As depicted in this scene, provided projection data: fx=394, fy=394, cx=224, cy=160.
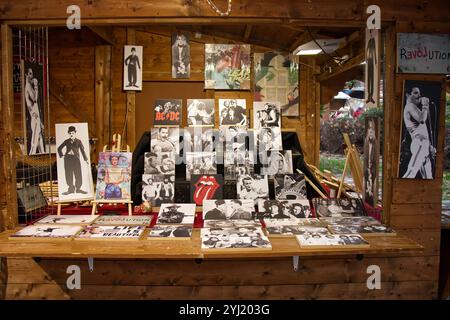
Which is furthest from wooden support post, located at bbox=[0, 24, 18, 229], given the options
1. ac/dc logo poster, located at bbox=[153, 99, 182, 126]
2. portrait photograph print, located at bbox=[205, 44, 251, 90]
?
portrait photograph print, located at bbox=[205, 44, 251, 90]

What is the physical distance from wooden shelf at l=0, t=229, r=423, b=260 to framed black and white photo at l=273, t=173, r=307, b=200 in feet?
1.94

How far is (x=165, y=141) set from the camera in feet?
11.1

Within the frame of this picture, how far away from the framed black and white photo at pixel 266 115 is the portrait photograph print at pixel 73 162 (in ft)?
5.98

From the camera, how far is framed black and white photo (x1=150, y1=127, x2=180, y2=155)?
336 centimetres

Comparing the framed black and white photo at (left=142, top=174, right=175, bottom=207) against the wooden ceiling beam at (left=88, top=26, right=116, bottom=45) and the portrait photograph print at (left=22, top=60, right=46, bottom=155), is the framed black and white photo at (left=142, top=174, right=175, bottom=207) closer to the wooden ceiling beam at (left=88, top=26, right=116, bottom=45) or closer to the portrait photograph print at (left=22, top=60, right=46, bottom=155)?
the portrait photograph print at (left=22, top=60, right=46, bottom=155)

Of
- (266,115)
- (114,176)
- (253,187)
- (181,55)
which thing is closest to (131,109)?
(181,55)

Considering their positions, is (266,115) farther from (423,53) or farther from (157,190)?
(423,53)

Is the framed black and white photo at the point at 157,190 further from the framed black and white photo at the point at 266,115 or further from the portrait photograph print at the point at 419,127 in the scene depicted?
the portrait photograph print at the point at 419,127

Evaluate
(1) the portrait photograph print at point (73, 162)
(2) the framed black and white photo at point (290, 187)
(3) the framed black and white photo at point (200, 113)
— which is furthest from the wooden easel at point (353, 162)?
(1) the portrait photograph print at point (73, 162)

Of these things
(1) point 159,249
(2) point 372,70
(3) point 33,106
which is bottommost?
(1) point 159,249

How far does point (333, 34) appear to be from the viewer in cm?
552

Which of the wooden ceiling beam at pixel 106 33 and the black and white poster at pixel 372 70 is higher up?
the wooden ceiling beam at pixel 106 33

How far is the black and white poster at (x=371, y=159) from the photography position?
2.97 meters

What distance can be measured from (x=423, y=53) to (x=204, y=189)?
190 cm
